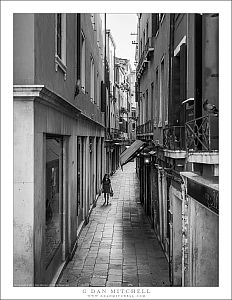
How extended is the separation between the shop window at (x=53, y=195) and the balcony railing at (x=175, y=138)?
216 centimetres

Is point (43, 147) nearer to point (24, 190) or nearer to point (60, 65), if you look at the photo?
point (24, 190)

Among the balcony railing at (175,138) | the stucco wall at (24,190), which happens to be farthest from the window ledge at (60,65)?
the balcony railing at (175,138)

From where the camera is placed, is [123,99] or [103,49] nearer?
[103,49]

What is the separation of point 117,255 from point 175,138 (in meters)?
3.35

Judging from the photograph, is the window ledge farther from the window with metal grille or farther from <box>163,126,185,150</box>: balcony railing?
<box>163,126,185,150</box>: balcony railing

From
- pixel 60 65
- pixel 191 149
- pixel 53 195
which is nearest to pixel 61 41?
pixel 60 65

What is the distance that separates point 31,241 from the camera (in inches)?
239

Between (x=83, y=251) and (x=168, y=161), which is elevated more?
(x=168, y=161)

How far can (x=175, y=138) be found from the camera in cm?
862

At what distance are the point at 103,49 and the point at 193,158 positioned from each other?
17.3 meters

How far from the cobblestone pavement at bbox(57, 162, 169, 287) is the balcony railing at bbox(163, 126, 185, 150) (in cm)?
255

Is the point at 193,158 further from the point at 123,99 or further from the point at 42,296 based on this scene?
the point at 123,99

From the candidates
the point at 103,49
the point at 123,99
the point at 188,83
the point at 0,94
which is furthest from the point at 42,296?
the point at 123,99

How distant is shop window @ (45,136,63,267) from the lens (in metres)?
7.66
